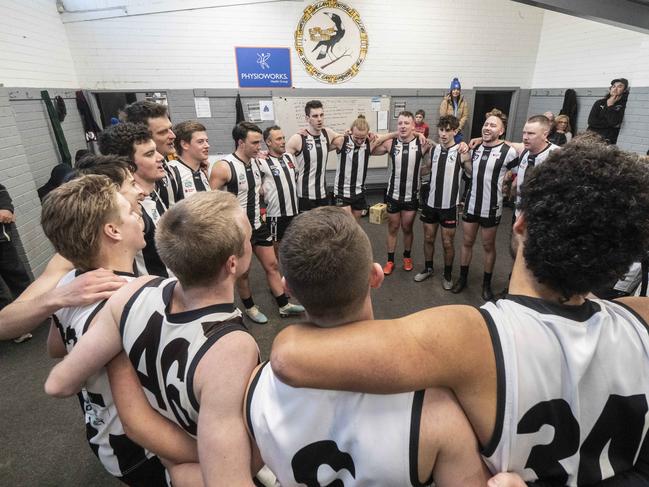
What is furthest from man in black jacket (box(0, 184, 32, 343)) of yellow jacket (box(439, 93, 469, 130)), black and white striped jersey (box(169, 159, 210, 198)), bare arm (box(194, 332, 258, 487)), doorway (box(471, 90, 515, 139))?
doorway (box(471, 90, 515, 139))

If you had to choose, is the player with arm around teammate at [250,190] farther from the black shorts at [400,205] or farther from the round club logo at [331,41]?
the round club logo at [331,41]

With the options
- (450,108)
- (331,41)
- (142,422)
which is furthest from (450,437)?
(450,108)

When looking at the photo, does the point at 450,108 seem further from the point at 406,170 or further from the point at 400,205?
the point at 400,205

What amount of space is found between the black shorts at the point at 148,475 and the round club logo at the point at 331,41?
6.18 meters

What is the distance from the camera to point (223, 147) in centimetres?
615

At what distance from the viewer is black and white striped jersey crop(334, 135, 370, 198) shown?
424 centimetres

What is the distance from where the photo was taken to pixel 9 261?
310 cm

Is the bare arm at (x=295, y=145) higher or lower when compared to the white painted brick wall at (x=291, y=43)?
lower

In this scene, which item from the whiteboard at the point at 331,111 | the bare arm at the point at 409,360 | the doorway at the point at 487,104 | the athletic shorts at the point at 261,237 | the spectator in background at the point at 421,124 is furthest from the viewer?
the doorway at the point at 487,104

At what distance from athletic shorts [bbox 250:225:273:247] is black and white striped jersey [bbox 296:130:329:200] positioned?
1081mm

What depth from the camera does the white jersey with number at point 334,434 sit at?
0.67 metres

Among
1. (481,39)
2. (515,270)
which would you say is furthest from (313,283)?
(481,39)

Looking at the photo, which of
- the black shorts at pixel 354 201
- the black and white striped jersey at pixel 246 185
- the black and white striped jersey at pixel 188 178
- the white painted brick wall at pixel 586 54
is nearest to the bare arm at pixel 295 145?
the black shorts at pixel 354 201

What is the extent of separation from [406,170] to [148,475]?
3.49 m
